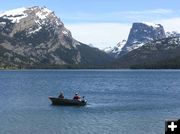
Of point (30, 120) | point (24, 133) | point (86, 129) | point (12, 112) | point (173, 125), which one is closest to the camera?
point (173, 125)

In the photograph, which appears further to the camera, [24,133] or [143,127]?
[143,127]

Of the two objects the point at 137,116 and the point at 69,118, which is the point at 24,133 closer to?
the point at 69,118

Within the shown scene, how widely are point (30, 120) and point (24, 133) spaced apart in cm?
1420

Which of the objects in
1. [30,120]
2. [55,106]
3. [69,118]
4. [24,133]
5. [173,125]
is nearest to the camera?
[173,125]

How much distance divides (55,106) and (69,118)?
→ 20623mm

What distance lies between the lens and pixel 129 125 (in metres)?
59.7

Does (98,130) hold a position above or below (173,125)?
below

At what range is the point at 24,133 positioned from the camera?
51.4 meters

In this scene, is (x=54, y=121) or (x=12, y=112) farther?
(x=12, y=112)

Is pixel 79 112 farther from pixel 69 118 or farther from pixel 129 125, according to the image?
pixel 129 125

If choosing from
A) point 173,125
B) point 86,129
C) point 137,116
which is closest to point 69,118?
point 137,116

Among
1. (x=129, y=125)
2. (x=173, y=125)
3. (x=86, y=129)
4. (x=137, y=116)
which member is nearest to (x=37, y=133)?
(x=86, y=129)

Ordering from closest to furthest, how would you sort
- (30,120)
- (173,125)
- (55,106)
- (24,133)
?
1. (173,125)
2. (24,133)
3. (30,120)
4. (55,106)

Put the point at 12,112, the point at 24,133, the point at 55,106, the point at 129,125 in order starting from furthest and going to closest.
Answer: the point at 55,106
the point at 12,112
the point at 129,125
the point at 24,133
